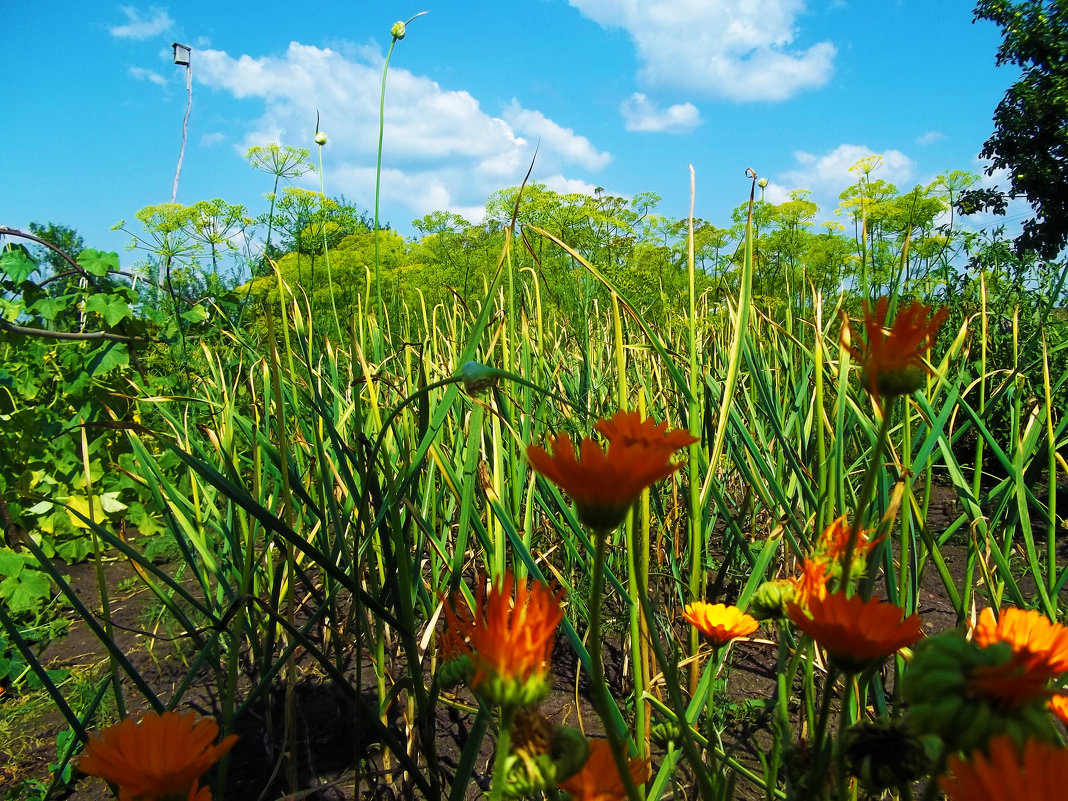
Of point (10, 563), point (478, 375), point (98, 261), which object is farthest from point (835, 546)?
point (98, 261)

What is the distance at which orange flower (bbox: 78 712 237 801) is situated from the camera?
27cm

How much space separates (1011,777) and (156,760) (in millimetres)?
298

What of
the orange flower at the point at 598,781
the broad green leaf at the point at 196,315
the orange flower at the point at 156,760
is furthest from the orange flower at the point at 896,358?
the broad green leaf at the point at 196,315

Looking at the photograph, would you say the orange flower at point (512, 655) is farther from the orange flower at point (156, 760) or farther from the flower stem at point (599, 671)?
the orange flower at point (156, 760)

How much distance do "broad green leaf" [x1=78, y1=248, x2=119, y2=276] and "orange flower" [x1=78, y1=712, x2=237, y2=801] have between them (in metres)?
1.70

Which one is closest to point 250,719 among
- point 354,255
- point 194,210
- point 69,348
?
point 69,348

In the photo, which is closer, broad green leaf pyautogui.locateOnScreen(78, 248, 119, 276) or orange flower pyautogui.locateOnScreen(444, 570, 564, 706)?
orange flower pyautogui.locateOnScreen(444, 570, 564, 706)

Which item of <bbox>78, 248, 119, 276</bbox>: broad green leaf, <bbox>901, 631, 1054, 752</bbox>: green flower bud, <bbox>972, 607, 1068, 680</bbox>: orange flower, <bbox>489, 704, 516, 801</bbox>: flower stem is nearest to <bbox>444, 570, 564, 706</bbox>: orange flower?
<bbox>489, 704, 516, 801</bbox>: flower stem

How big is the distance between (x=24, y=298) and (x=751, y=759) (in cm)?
178

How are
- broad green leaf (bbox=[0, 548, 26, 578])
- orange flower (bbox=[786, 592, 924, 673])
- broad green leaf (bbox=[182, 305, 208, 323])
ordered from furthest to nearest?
broad green leaf (bbox=[182, 305, 208, 323]), broad green leaf (bbox=[0, 548, 26, 578]), orange flower (bbox=[786, 592, 924, 673])

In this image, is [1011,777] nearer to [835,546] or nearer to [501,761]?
[501,761]

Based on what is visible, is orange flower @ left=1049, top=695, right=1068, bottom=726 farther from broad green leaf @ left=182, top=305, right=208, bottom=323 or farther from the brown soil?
broad green leaf @ left=182, top=305, right=208, bottom=323

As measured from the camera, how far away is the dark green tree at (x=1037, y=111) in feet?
28.9

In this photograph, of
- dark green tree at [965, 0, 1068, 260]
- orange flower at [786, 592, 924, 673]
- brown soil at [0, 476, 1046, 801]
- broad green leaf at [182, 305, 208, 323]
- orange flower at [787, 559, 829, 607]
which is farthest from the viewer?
dark green tree at [965, 0, 1068, 260]
